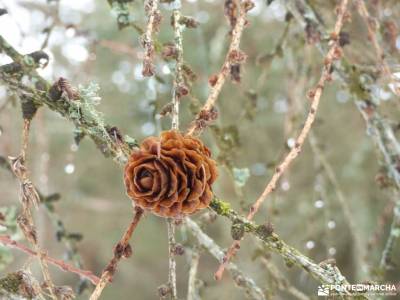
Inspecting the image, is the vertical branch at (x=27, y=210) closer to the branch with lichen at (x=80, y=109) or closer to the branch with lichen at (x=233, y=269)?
the branch with lichen at (x=80, y=109)

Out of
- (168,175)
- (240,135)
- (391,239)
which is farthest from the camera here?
(240,135)

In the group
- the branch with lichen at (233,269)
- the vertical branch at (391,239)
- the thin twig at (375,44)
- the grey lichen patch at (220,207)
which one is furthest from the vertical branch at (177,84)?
the vertical branch at (391,239)

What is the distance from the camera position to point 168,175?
0.79 metres

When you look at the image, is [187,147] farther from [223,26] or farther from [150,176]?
Result: [223,26]

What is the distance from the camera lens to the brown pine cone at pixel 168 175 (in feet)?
2.58

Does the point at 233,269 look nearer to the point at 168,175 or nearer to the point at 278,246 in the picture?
the point at 278,246

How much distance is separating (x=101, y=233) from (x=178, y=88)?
3.75m

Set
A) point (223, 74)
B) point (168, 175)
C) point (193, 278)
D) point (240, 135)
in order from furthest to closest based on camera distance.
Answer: point (240, 135), point (193, 278), point (223, 74), point (168, 175)

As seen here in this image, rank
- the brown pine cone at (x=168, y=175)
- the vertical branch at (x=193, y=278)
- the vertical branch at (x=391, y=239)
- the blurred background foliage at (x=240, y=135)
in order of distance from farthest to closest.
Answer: the blurred background foliage at (x=240, y=135) → the vertical branch at (x=391, y=239) → the vertical branch at (x=193, y=278) → the brown pine cone at (x=168, y=175)

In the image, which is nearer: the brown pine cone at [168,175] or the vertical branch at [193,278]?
the brown pine cone at [168,175]

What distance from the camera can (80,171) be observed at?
3.57 meters

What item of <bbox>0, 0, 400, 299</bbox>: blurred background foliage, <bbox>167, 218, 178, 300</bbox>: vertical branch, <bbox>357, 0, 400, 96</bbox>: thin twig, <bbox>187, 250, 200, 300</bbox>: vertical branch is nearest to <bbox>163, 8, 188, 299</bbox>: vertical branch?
<bbox>167, 218, 178, 300</bbox>: vertical branch

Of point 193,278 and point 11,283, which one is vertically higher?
point 193,278

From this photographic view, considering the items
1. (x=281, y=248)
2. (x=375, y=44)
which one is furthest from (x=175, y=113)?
(x=375, y=44)
